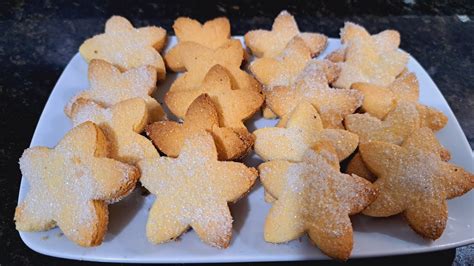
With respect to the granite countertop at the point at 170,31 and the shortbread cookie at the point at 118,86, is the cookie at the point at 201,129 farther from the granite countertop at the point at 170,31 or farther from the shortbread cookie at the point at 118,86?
the granite countertop at the point at 170,31

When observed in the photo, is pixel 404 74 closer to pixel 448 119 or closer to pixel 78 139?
pixel 448 119

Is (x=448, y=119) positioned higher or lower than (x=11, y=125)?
higher

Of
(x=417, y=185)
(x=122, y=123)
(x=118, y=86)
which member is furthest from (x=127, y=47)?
(x=417, y=185)

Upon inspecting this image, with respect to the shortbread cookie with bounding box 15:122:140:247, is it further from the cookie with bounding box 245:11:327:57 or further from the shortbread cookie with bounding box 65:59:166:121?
the cookie with bounding box 245:11:327:57

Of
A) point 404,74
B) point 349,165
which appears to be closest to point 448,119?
point 404,74

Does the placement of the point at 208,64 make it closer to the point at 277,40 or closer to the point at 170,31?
the point at 277,40

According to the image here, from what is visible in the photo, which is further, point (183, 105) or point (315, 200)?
point (183, 105)

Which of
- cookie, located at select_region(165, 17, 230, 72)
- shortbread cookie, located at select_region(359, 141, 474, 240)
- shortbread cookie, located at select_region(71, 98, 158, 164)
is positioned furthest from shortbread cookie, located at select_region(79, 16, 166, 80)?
shortbread cookie, located at select_region(359, 141, 474, 240)

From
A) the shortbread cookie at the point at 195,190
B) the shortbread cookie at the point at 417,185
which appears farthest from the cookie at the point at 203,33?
the shortbread cookie at the point at 417,185
